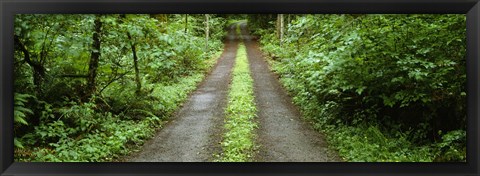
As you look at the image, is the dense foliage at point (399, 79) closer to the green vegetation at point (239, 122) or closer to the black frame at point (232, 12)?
the green vegetation at point (239, 122)

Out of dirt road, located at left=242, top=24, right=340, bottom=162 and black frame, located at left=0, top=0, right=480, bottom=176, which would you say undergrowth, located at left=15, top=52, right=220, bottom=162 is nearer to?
black frame, located at left=0, top=0, right=480, bottom=176

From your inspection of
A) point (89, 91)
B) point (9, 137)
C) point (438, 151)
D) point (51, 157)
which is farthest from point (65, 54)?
point (438, 151)

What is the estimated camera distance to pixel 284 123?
652 cm

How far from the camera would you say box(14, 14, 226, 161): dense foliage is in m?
4.11

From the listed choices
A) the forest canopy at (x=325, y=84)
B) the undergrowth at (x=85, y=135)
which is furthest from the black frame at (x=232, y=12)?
the undergrowth at (x=85, y=135)

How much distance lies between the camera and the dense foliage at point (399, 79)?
4.13 meters

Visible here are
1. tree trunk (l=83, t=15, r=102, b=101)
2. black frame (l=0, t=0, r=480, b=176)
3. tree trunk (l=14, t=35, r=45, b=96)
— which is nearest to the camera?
black frame (l=0, t=0, r=480, b=176)

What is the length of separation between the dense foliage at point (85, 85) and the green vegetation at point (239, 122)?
1200 mm

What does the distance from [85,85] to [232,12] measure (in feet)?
12.6

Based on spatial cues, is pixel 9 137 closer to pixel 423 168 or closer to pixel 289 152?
pixel 423 168

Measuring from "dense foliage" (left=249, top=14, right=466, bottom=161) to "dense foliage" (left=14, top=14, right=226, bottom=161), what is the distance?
2106mm

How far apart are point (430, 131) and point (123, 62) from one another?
499 cm

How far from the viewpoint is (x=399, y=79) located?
4340 mm

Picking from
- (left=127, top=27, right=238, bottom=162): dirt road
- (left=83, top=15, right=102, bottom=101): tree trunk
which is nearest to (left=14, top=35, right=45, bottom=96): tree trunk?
(left=83, top=15, right=102, bottom=101): tree trunk
